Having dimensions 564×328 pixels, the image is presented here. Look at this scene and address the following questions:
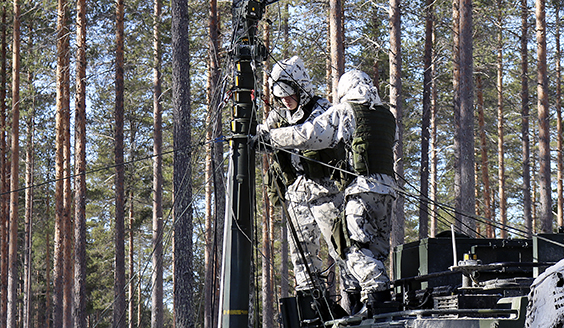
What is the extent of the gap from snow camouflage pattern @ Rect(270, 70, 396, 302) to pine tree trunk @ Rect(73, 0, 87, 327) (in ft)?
43.8

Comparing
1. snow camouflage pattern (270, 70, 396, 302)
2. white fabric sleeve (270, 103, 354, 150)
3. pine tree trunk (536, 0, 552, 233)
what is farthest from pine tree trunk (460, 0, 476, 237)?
white fabric sleeve (270, 103, 354, 150)

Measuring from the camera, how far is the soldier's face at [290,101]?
20.5 feet

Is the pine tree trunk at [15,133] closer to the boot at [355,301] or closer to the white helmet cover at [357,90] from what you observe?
the white helmet cover at [357,90]

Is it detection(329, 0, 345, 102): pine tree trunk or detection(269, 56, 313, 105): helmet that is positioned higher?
detection(329, 0, 345, 102): pine tree trunk

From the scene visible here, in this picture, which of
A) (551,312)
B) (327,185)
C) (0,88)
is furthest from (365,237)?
(0,88)

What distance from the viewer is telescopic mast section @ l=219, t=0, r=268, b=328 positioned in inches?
202

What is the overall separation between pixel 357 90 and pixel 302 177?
41.3 inches

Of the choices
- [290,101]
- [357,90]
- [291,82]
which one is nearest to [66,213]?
[290,101]

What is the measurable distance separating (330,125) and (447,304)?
6.34ft

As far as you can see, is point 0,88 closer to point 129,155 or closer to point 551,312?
point 129,155

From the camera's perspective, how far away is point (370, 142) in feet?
18.3

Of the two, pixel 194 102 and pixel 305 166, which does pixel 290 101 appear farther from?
pixel 194 102

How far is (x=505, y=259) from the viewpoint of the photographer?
5172 millimetres

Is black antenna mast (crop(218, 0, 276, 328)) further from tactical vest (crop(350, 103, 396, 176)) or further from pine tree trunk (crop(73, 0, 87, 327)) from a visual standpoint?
pine tree trunk (crop(73, 0, 87, 327))
